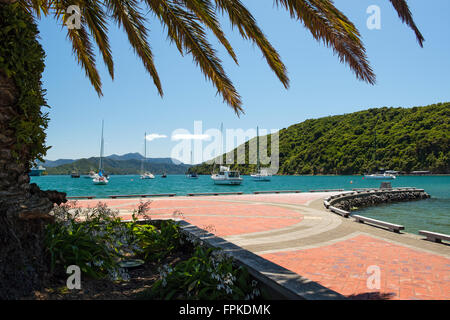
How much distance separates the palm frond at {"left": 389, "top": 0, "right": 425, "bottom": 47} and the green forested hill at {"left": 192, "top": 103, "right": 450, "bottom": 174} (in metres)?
104

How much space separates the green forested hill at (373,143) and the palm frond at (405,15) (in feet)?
341

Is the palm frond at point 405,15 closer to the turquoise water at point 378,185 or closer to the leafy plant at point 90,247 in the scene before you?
the leafy plant at point 90,247

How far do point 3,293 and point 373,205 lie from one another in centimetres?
2865

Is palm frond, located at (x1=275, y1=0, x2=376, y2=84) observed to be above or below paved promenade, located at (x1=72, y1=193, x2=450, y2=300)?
above

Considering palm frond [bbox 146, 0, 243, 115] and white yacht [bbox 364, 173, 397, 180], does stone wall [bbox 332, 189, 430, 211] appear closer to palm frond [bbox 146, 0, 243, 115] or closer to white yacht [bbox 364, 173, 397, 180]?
palm frond [bbox 146, 0, 243, 115]

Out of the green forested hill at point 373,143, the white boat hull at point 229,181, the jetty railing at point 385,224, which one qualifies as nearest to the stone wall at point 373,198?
the jetty railing at point 385,224

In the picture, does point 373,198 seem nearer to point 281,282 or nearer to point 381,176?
point 281,282

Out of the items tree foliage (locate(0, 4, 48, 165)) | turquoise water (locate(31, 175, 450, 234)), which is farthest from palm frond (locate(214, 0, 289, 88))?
turquoise water (locate(31, 175, 450, 234))

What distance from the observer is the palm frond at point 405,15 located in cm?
365

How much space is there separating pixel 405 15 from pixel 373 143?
10605cm

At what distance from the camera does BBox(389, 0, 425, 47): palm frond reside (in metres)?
3.65

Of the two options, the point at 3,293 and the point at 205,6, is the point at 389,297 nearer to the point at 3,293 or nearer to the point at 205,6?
the point at 3,293

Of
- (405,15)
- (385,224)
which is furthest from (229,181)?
(405,15)

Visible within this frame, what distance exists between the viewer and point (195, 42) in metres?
5.32
